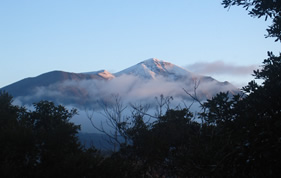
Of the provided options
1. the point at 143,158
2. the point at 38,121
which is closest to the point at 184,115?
the point at 143,158

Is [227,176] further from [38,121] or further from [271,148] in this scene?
[38,121]

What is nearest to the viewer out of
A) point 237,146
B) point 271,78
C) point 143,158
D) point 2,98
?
point 237,146

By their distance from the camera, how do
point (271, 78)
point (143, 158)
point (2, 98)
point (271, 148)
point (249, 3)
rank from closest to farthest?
point (271, 148)
point (271, 78)
point (249, 3)
point (143, 158)
point (2, 98)

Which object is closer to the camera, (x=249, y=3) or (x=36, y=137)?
(x=249, y=3)

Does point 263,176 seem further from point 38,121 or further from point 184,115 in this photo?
point 38,121

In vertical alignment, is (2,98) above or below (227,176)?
above

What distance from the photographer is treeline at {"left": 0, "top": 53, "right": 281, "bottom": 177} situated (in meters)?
6.12

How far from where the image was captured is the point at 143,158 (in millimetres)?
20312

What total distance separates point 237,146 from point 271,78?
170cm

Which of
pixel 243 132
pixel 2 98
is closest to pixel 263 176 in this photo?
pixel 243 132

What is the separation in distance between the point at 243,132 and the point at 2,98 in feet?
75.4

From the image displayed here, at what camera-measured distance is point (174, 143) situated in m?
22.4

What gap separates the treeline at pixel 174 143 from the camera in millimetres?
6121

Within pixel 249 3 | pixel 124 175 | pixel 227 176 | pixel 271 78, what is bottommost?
pixel 124 175
